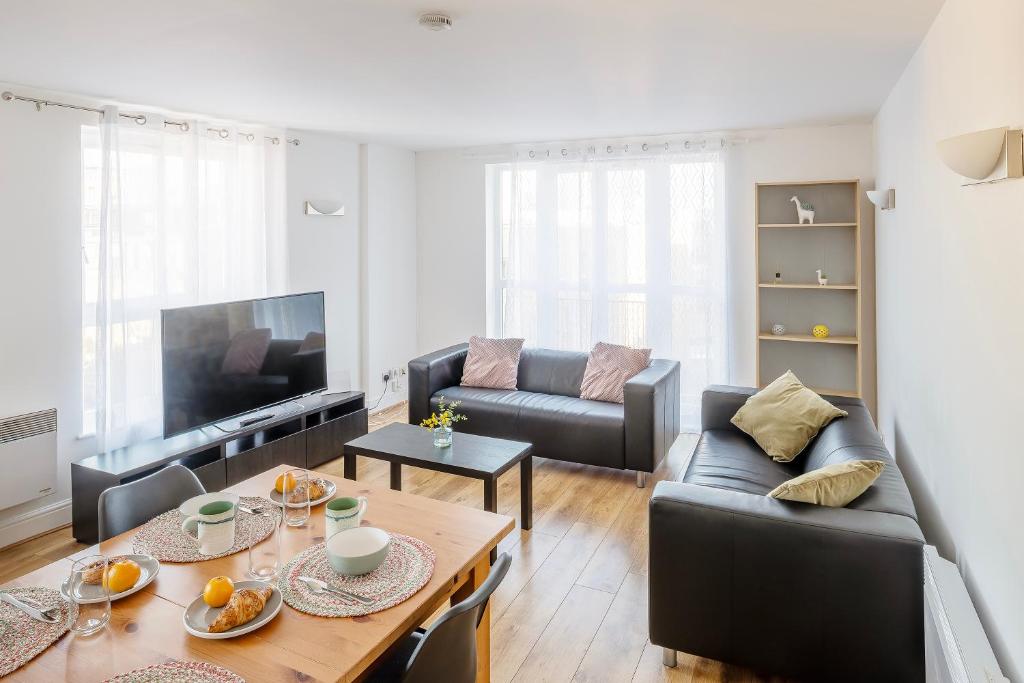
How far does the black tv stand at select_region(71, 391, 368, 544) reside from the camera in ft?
11.1

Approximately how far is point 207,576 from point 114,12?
6.78 ft

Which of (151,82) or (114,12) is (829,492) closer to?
(114,12)

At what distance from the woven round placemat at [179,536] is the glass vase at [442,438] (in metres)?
1.58

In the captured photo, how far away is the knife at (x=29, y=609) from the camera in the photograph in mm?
1430

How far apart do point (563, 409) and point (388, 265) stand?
2525mm

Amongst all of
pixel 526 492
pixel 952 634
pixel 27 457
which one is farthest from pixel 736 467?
pixel 27 457

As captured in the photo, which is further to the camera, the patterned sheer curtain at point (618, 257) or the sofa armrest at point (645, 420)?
the patterned sheer curtain at point (618, 257)

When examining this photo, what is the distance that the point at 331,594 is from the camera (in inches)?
61.0

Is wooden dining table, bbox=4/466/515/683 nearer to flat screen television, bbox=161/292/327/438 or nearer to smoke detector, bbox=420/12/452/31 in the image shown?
smoke detector, bbox=420/12/452/31

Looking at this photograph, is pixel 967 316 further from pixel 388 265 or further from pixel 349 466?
pixel 388 265

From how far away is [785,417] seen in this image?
3.40 m

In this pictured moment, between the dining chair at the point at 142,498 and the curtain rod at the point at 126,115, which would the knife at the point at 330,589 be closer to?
the dining chair at the point at 142,498

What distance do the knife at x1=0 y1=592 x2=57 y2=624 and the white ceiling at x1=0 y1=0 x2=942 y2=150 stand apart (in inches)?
77.0

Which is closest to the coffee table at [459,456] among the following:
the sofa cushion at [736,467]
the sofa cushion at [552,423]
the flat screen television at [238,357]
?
the sofa cushion at [552,423]
